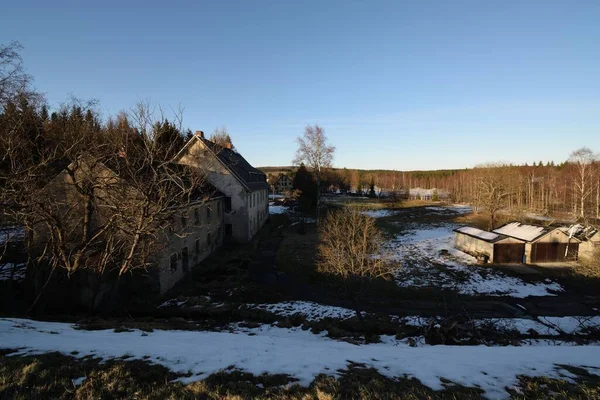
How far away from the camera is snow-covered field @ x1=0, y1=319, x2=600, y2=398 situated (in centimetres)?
621

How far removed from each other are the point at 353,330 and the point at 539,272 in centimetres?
1956

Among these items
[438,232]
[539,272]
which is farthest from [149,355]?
[438,232]

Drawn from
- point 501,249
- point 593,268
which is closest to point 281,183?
point 501,249

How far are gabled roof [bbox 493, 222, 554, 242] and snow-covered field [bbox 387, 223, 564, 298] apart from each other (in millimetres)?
4823

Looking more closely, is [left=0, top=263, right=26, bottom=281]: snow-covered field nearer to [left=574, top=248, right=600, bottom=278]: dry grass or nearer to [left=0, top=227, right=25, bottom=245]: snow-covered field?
[left=0, top=227, right=25, bottom=245]: snow-covered field

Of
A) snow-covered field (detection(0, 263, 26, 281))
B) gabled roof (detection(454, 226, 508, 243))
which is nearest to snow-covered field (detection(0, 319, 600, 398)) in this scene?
snow-covered field (detection(0, 263, 26, 281))

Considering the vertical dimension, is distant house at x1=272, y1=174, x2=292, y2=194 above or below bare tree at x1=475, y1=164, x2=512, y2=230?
above

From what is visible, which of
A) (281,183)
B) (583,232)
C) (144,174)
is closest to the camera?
(144,174)

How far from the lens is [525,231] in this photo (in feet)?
91.1

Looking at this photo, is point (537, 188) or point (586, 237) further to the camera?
point (537, 188)

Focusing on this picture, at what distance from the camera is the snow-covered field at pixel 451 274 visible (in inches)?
777

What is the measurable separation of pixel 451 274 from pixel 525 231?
437 inches

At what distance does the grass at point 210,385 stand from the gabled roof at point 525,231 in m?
24.7

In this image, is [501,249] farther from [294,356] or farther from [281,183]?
[281,183]
